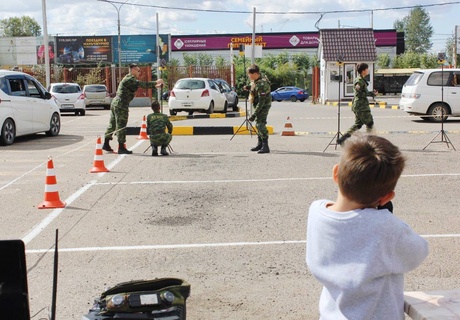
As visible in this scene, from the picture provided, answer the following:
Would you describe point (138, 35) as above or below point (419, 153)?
above

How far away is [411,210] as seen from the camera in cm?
805

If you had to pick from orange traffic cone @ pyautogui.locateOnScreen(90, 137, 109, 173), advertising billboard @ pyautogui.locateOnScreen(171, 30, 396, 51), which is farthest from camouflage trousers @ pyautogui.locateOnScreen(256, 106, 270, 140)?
advertising billboard @ pyautogui.locateOnScreen(171, 30, 396, 51)

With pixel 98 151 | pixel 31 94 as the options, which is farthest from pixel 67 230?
pixel 31 94

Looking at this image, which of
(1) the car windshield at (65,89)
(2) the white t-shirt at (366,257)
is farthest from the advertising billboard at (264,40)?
(2) the white t-shirt at (366,257)

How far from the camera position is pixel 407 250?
2688 mm

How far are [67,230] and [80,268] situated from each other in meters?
1.56

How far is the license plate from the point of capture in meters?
3.49

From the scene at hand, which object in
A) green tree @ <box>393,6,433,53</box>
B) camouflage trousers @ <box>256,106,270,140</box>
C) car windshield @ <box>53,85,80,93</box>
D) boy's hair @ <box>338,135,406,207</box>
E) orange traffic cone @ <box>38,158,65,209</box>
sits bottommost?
orange traffic cone @ <box>38,158,65,209</box>

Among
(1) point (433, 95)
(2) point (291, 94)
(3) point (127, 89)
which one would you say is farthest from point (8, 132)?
(2) point (291, 94)

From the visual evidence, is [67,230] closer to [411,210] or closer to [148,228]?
[148,228]

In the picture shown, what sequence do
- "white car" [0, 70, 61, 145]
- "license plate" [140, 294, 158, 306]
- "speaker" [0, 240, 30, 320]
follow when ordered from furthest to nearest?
"white car" [0, 70, 61, 145]
"license plate" [140, 294, 158, 306]
"speaker" [0, 240, 30, 320]

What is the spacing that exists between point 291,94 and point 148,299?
162ft

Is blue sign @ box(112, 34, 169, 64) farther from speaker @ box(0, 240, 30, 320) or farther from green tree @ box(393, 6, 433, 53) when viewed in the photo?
green tree @ box(393, 6, 433, 53)

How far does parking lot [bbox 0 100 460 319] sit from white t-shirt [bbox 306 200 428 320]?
1.99 metres
